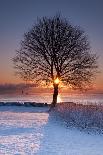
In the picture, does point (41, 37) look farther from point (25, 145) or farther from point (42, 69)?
point (25, 145)

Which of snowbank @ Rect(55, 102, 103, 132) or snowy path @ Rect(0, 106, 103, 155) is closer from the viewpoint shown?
snowy path @ Rect(0, 106, 103, 155)

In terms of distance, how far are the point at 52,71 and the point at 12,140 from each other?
26120 mm

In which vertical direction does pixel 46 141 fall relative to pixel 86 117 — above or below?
below

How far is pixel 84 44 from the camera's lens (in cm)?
4216

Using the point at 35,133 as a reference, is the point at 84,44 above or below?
above

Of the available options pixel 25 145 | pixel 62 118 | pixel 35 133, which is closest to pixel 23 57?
pixel 62 118

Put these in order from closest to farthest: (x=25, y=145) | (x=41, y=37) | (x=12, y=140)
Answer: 1. (x=25, y=145)
2. (x=12, y=140)
3. (x=41, y=37)

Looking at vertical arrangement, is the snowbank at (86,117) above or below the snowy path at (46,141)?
above

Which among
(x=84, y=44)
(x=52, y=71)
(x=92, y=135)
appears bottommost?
(x=92, y=135)

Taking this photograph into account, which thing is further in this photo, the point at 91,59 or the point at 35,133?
the point at 91,59

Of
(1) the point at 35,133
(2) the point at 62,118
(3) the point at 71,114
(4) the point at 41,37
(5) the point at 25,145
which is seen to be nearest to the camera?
(5) the point at 25,145

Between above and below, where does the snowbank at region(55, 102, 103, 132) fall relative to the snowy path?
above

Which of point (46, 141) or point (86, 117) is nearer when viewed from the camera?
point (46, 141)

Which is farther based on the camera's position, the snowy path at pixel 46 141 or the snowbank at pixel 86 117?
the snowbank at pixel 86 117
